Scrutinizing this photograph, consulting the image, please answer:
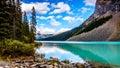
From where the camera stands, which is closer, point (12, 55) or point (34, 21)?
point (12, 55)

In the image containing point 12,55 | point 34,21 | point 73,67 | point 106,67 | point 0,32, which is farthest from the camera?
point 34,21

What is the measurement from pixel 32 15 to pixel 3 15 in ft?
271

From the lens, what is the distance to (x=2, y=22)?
1583 inches

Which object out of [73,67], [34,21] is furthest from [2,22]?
Result: [34,21]

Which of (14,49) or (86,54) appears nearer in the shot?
(14,49)

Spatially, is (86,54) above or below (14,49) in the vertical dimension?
below

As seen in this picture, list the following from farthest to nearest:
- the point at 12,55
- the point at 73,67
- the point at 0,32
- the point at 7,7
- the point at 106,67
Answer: the point at 7,7, the point at 0,32, the point at 12,55, the point at 106,67, the point at 73,67

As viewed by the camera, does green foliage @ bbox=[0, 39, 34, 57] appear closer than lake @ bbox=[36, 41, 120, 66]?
Yes

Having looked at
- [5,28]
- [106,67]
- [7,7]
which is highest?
[7,7]

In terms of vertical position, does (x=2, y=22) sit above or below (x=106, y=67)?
above

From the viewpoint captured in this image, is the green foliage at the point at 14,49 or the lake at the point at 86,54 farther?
the lake at the point at 86,54

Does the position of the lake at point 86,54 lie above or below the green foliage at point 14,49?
below

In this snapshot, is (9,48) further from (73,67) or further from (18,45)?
A: (73,67)

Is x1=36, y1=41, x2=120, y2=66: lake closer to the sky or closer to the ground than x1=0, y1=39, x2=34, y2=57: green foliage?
closer to the ground
